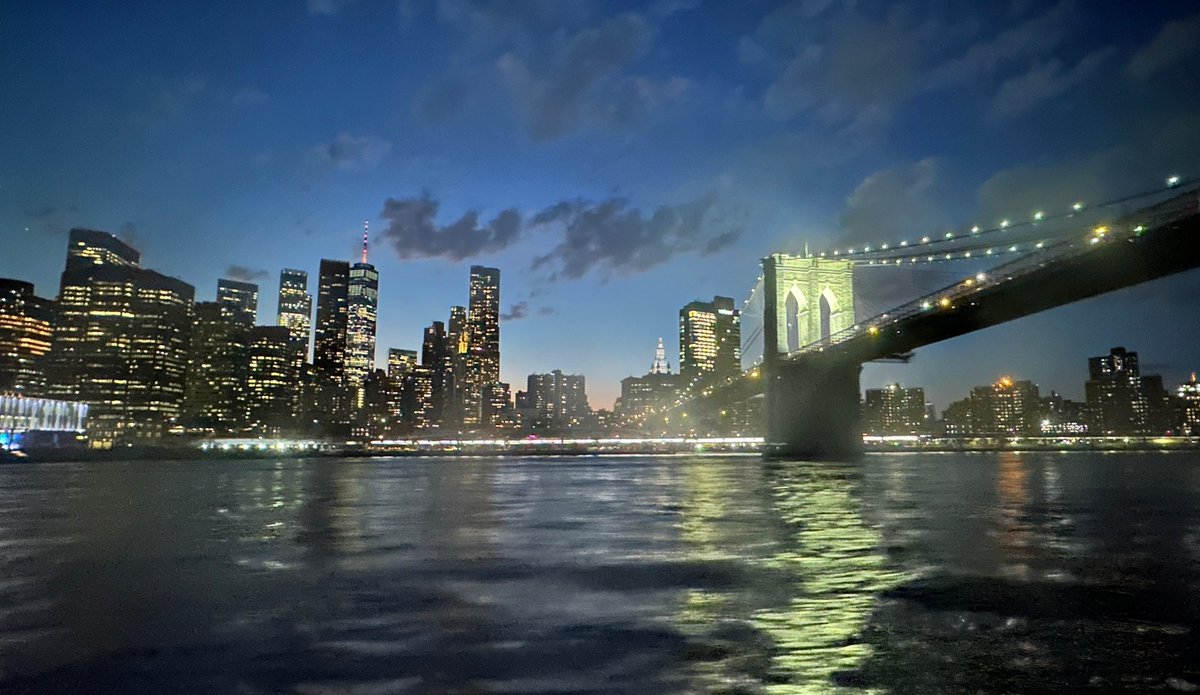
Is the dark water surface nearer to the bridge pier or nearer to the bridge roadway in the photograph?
the bridge roadway

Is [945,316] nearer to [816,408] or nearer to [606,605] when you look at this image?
[816,408]

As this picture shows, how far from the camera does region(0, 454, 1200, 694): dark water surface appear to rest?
19.1 feet

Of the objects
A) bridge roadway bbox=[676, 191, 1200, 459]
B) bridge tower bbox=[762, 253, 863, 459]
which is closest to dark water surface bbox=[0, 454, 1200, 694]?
bridge roadway bbox=[676, 191, 1200, 459]

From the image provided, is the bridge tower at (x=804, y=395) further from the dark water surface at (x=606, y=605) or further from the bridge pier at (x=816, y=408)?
the dark water surface at (x=606, y=605)

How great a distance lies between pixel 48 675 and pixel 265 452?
120171 mm

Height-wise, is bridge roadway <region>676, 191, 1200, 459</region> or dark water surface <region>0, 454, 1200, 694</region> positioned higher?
bridge roadway <region>676, 191, 1200, 459</region>

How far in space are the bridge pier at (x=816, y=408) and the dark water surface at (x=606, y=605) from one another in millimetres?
61297

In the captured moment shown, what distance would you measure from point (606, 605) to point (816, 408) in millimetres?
74351

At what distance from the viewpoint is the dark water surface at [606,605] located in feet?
19.1

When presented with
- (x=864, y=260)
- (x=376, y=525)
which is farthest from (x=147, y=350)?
(x=376, y=525)

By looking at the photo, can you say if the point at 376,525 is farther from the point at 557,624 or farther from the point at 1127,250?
the point at 1127,250

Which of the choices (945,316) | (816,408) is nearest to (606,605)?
(945,316)

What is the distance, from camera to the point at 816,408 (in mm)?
79312

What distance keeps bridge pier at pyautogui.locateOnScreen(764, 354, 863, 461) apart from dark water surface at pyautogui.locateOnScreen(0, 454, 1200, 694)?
6130 centimetres
